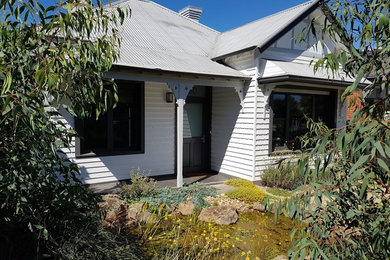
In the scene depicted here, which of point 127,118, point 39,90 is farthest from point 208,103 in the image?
point 39,90

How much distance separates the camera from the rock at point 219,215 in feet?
16.9

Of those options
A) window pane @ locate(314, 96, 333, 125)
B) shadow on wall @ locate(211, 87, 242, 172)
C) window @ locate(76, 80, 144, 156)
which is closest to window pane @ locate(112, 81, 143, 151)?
window @ locate(76, 80, 144, 156)

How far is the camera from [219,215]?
17.2ft

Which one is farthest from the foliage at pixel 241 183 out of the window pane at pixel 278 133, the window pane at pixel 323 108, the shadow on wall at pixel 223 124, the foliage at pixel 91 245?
the foliage at pixel 91 245

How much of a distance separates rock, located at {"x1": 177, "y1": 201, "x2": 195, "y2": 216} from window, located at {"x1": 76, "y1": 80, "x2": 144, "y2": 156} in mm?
2571

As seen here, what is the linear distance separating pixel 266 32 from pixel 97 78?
22.4 feet

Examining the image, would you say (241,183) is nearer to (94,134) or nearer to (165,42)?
(94,134)

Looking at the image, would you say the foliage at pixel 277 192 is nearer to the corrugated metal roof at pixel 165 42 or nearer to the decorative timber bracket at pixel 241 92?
the decorative timber bracket at pixel 241 92

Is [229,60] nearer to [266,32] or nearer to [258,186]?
[266,32]

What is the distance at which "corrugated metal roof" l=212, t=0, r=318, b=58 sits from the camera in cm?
764

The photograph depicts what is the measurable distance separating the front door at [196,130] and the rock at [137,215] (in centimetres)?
352

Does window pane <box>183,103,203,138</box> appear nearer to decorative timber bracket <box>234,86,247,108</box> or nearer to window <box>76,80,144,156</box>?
window <box>76,80,144,156</box>

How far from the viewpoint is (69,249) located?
9.20ft

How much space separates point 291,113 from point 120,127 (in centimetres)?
520
